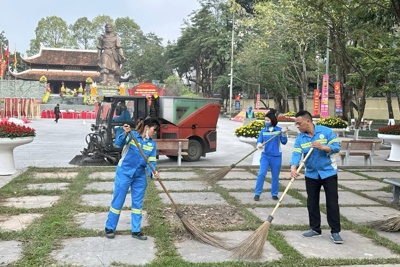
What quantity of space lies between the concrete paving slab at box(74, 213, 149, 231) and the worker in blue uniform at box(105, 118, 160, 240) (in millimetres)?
447

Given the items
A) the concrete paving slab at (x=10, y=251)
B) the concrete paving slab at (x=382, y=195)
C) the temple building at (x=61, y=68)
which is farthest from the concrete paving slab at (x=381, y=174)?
the temple building at (x=61, y=68)

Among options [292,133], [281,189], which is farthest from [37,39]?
[281,189]

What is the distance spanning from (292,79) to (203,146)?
26.5m

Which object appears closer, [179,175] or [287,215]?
[287,215]

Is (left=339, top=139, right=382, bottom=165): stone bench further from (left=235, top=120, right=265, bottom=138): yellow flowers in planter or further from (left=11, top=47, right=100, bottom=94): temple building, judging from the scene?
(left=11, top=47, right=100, bottom=94): temple building

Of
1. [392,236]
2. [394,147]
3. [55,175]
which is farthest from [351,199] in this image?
[394,147]

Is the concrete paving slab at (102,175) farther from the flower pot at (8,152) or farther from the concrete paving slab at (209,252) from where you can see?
the concrete paving slab at (209,252)

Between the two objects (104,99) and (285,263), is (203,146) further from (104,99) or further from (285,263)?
(285,263)

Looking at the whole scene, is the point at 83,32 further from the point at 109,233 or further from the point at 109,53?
the point at 109,233

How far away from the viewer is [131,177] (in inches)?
193

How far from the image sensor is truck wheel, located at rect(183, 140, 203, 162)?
40.1ft

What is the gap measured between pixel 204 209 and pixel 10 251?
285 centimetres

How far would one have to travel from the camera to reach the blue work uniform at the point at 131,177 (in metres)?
4.87

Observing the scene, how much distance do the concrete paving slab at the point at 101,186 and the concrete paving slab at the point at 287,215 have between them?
285cm
